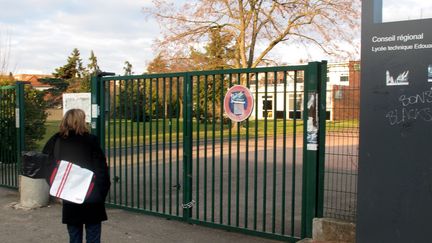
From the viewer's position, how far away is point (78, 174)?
4445mm

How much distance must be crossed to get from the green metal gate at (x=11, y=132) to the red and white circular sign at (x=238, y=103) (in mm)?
4875

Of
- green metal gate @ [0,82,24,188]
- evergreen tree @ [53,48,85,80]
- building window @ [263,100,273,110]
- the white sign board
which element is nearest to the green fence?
building window @ [263,100,273,110]

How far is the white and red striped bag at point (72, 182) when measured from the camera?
14.4ft

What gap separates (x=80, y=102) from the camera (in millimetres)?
8023

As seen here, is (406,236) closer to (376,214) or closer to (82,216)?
(376,214)

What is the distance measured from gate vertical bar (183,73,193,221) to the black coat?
86.4 inches

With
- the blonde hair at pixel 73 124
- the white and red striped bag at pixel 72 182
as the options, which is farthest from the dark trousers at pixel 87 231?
the blonde hair at pixel 73 124

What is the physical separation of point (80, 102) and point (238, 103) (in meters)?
3.44

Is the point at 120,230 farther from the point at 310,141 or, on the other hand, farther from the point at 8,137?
the point at 8,137

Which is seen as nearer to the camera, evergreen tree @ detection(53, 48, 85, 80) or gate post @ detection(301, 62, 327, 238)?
gate post @ detection(301, 62, 327, 238)

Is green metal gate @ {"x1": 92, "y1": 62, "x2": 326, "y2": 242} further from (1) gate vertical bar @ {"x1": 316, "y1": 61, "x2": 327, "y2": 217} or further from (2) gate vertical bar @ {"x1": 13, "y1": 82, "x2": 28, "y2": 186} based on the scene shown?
(2) gate vertical bar @ {"x1": 13, "y1": 82, "x2": 28, "y2": 186}

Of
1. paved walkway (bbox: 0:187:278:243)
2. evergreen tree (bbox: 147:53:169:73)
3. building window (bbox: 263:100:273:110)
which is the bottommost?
paved walkway (bbox: 0:187:278:243)

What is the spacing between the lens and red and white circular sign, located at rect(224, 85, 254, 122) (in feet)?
19.0

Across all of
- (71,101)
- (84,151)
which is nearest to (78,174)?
(84,151)
